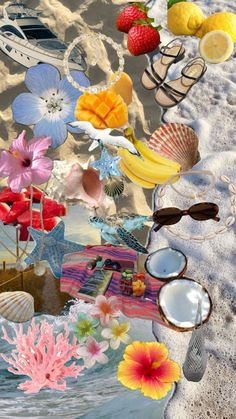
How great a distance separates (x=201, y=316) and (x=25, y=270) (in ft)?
1.13

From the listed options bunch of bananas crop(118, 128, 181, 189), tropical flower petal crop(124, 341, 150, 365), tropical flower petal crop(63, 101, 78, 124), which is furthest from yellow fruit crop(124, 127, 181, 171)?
tropical flower petal crop(124, 341, 150, 365)

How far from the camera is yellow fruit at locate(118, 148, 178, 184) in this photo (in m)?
1.00

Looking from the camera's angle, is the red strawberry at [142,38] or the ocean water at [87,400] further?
the red strawberry at [142,38]

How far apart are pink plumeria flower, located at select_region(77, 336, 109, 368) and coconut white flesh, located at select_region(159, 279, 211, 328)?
134 mm

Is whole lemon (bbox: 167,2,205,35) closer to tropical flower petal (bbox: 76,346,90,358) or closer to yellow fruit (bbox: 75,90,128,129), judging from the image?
yellow fruit (bbox: 75,90,128,129)

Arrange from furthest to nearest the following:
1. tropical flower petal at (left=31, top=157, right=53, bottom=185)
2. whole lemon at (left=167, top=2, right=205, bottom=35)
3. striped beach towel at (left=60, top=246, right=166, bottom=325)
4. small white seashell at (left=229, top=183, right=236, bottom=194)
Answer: whole lemon at (left=167, top=2, right=205, bottom=35)
small white seashell at (left=229, top=183, right=236, bottom=194)
striped beach towel at (left=60, top=246, right=166, bottom=325)
tropical flower petal at (left=31, top=157, right=53, bottom=185)

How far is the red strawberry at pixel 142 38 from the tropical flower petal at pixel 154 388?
0.67 meters

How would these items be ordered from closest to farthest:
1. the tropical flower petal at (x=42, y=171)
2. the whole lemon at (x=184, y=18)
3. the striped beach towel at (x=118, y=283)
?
the tropical flower petal at (x=42, y=171), the striped beach towel at (x=118, y=283), the whole lemon at (x=184, y=18)

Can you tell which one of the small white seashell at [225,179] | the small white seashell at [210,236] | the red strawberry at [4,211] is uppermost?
the small white seashell at [225,179]

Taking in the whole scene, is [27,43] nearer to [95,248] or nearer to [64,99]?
[64,99]

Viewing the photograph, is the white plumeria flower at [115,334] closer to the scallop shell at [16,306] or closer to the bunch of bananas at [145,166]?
the scallop shell at [16,306]

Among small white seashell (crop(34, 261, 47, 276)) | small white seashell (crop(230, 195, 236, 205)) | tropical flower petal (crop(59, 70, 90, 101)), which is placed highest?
tropical flower petal (crop(59, 70, 90, 101))

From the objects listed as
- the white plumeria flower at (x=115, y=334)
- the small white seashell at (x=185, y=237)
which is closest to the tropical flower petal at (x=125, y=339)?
the white plumeria flower at (x=115, y=334)

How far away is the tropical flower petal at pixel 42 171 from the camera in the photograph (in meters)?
0.90
